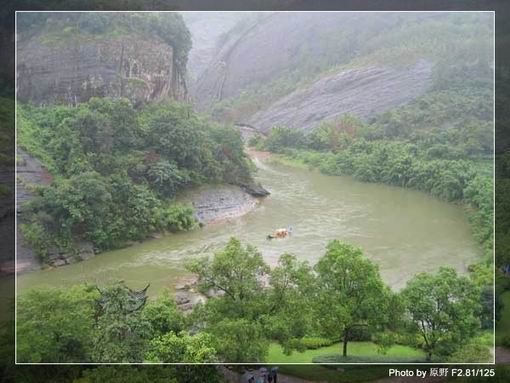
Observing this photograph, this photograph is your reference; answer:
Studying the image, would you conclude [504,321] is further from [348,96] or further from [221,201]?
[221,201]

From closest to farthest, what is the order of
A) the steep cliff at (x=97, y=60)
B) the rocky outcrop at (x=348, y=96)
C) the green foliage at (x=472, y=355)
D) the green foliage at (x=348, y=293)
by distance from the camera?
the green foliage at (x=472, y=355) → the green foliage at (x=348, y=293) → the steep cliff at (x=97, y=60) → the rocky outcrop at (x=348, y=96)

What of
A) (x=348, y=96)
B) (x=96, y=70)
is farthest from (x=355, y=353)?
(x=96, y=70)

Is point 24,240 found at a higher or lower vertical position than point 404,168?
lower

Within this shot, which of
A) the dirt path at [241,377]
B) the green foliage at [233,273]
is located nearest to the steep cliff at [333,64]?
the green foliage at [233,273]

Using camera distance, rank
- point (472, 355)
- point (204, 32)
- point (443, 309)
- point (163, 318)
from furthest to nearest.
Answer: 1. point (204, 32)
2. point (163, 318)
3. point (443, 309)
4. point (472, 355)

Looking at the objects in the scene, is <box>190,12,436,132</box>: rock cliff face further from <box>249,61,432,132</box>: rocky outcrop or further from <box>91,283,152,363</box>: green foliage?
<box>91,283,152,363</box>: green foliage

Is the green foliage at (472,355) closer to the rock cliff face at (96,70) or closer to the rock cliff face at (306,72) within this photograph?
the rock cliff face at (306,72)

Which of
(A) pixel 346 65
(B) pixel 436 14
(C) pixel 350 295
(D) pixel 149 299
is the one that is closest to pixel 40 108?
(D) pixel 149 299
